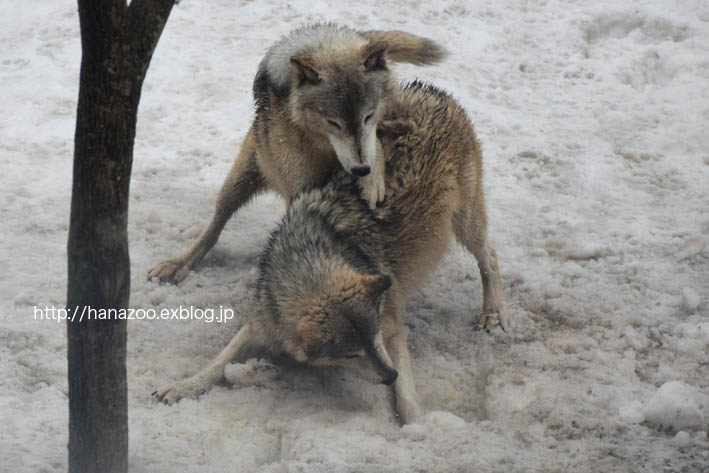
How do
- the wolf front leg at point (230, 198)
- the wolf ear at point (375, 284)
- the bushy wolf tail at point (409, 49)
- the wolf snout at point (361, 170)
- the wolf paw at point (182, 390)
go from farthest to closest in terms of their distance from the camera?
the wolf front leg at point (230, 198), the bushy wolf tail at point (409, 49), the wolf snout at point (361, 170), the wolf paw at point (182, 390), the wolf ear at point (375, 284)

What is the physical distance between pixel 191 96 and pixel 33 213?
2375 mm

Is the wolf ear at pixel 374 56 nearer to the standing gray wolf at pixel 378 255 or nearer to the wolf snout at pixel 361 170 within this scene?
the standing gray wolf at pixel 378 255

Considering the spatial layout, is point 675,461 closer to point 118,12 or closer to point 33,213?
point 118,12

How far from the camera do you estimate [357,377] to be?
477cm

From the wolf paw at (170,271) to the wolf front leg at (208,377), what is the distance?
103cm

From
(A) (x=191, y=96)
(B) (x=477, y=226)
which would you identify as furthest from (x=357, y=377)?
(A) (x=191, y=96)

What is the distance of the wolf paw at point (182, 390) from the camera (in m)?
4.38

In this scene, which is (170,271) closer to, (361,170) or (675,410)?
(361,170)

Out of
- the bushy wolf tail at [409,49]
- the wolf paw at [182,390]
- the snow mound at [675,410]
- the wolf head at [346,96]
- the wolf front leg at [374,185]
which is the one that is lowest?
the wolf paw at [182,390]

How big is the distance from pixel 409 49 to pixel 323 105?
1134 millimetres

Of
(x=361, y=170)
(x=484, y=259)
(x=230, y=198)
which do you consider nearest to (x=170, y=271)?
(x=230, y=198)

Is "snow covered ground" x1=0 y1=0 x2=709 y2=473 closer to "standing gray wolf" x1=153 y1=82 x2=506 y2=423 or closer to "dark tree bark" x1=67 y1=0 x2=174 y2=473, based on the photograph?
"standing gray wolf" x1=153 y1=82 x2=506 y2=423

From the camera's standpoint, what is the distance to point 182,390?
443 cm

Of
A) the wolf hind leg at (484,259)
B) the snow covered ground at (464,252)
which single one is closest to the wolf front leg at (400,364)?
the snow covered ground at (464,252)
